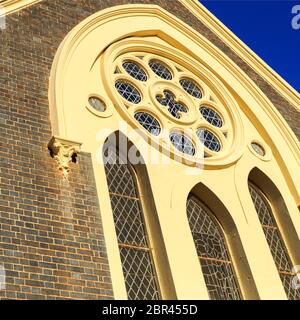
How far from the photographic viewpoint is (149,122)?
11.6m

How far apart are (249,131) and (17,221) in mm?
6267

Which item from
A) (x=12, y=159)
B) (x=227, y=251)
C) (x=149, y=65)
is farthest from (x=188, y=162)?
(x=12, y=159)

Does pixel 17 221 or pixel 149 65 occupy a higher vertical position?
pixel 149 65

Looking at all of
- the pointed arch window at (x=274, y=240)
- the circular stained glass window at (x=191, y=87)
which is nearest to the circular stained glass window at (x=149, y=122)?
the circular stained glass window at (x=191, y=87)

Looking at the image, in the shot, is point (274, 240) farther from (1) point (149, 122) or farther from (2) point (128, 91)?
(2) point (128, 91)

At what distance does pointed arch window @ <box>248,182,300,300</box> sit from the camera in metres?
10.9

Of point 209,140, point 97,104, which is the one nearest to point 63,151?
point 97,104

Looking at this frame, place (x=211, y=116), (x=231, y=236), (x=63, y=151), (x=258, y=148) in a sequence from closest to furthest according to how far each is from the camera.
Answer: (x=63, y=151) → (x=231, y=236) → (x=258, y=148) → (x=211, y=116)

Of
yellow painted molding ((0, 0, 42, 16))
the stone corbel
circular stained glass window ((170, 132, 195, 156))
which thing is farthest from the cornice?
the stone corbel

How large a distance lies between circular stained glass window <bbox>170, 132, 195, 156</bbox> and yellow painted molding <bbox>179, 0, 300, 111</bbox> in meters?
3.35

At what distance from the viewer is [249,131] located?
1291cm

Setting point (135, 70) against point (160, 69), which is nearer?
point (135, 70)

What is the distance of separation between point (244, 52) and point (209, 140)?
123 inches
